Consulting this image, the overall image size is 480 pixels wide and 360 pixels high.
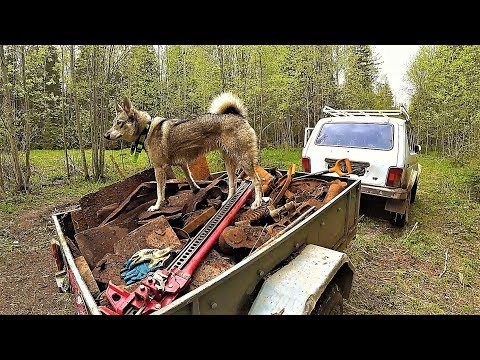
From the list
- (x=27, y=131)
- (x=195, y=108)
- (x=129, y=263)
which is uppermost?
(x=195, y=108)

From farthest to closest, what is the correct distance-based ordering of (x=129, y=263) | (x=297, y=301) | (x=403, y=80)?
(x=403, y=80), (x=129, y=263), (x=297, y=301)

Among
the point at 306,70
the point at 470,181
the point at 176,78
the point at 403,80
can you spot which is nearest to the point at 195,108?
the point at 176,78

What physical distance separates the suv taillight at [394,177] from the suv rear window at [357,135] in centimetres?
52

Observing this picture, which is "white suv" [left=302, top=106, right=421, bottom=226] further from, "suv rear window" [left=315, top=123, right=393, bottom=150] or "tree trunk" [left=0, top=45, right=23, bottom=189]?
"tree trunk" [left=0, top=45, right=23, bottom=189]

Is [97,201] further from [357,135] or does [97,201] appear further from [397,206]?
[397,206]

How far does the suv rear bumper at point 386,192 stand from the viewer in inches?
223

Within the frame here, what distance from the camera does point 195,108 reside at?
18.3 m

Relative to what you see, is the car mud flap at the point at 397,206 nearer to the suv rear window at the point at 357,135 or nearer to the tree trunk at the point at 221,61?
the suv rear window at the point at 357,135

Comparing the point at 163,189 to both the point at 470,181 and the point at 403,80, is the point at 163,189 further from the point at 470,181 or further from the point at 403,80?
the point at 403,80

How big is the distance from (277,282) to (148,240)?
1.42 meters

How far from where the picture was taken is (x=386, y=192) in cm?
575

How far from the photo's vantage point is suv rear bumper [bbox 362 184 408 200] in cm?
567

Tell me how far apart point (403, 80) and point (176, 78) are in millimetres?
27205

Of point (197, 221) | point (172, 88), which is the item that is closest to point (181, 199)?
point (197, 221)
